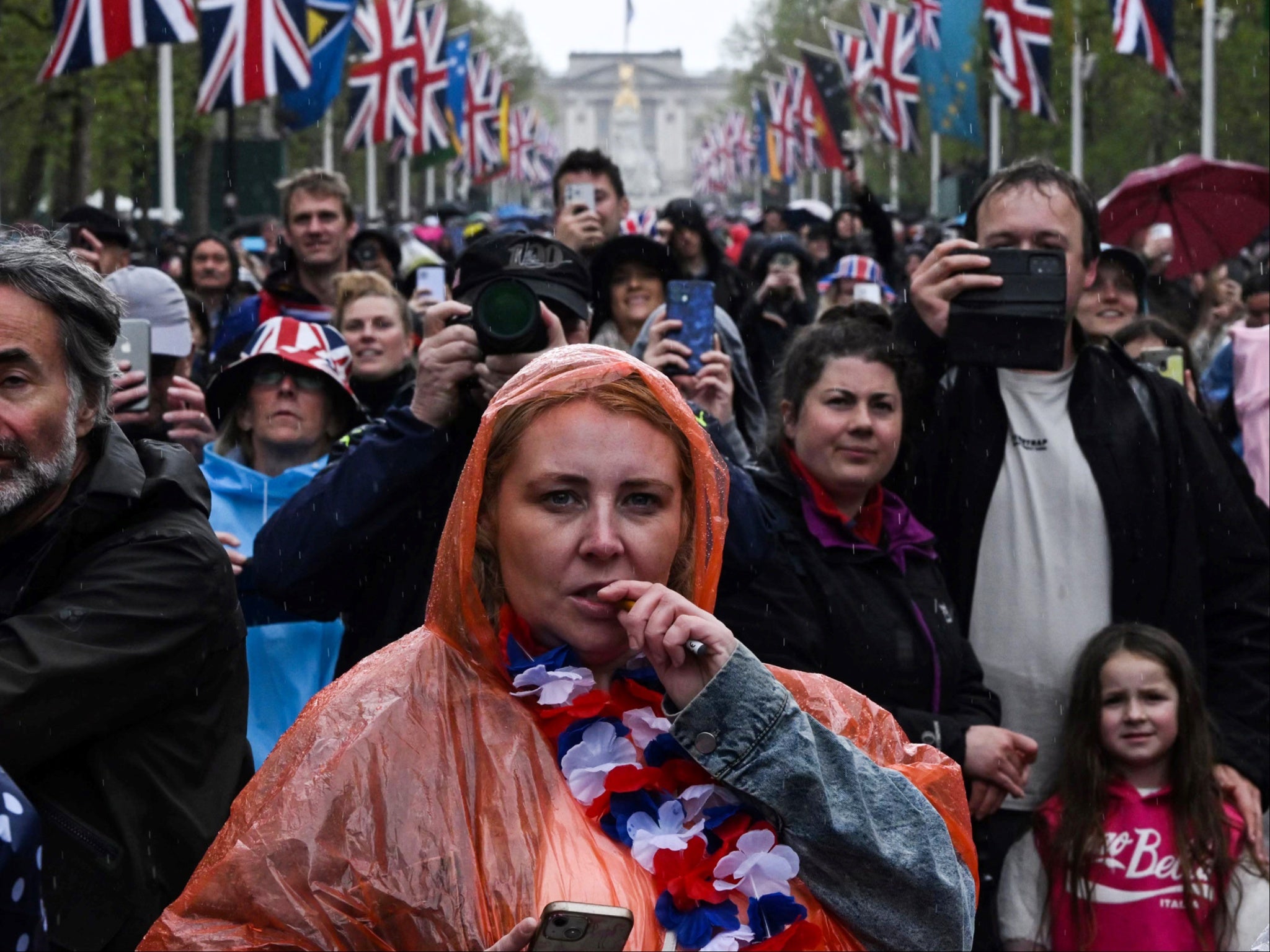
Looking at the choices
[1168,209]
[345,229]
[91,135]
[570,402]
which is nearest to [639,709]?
[570,402]

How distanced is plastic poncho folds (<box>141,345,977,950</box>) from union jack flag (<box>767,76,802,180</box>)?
37296 millimetres

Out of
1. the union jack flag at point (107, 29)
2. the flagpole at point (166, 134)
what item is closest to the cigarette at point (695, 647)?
the union jack flag at point (107, 29)

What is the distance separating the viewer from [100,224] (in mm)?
9695

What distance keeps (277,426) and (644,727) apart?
2920mm

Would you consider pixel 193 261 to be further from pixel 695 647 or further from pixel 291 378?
pixel 695 647

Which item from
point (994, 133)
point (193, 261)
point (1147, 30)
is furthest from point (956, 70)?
point (193, 261)

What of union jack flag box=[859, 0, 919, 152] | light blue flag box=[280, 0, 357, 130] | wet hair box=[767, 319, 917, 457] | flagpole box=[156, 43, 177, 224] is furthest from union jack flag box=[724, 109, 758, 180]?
wet hair box=[767, 319, 917, 457]

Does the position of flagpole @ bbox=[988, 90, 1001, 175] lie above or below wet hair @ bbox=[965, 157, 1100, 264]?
above

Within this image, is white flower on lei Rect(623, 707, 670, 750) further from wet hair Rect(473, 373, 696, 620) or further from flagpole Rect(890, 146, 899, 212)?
flagpole Rect(890, 146, 899, 212)

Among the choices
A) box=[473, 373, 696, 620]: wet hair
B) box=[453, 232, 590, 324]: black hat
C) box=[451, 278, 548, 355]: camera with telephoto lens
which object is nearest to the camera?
box=[473, 373, 696, 620]: wet hair

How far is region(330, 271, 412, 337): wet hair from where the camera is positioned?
6.73 meters

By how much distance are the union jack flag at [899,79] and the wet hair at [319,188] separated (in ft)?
66.6

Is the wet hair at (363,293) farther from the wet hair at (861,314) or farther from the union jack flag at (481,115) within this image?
the union jack flag at (481,115)

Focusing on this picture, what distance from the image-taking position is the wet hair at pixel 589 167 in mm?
7949
